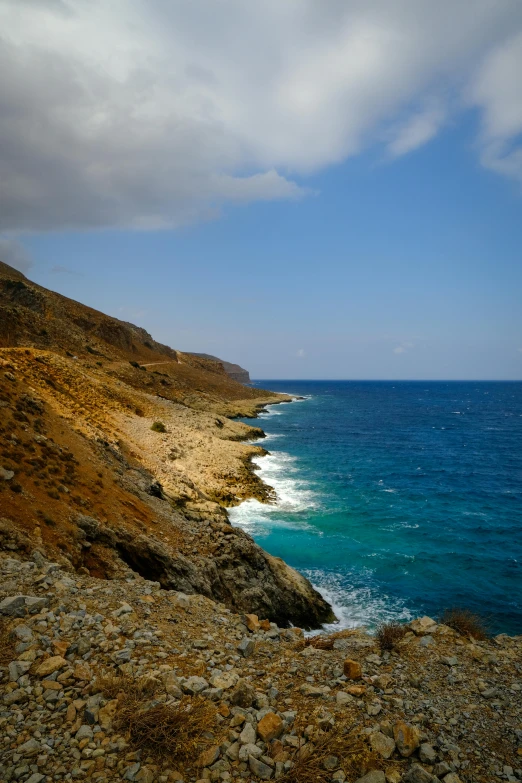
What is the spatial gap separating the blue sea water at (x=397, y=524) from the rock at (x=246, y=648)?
38.2 ft

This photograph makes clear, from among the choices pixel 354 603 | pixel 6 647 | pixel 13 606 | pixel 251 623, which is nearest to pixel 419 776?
pixel 251 623

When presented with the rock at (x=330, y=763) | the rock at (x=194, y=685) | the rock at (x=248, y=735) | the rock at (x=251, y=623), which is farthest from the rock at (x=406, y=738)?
the rock at (x=251, y=623)

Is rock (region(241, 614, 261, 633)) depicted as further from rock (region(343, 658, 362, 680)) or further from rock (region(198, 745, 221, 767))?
rock (region(198, 745, 221, 767))

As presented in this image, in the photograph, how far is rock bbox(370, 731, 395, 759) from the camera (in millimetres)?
5555

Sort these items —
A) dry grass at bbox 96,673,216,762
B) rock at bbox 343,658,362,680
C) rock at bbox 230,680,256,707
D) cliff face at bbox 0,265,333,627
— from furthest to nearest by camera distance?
cliff face at bbox 0,265,333,627 < rock at bbox 343,658,362,680 < rock at bbox 230,680,256,707 < dry grass at bbox 96,673,216,762

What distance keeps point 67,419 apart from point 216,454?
63.9ft

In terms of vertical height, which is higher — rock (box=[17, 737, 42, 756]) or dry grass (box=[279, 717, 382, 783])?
rock (box=[17, 737, 42, 756])

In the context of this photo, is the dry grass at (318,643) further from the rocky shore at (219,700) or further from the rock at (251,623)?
the rock at (251,623)

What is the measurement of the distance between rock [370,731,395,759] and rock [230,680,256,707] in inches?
73.8

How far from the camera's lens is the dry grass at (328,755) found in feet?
16.5

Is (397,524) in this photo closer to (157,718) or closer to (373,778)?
(373,778)

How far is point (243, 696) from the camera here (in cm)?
629

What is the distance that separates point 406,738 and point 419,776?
49cm

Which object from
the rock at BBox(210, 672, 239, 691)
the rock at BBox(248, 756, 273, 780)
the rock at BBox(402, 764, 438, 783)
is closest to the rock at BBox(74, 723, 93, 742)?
the rock at BBox(210, 672, 239, 691)
